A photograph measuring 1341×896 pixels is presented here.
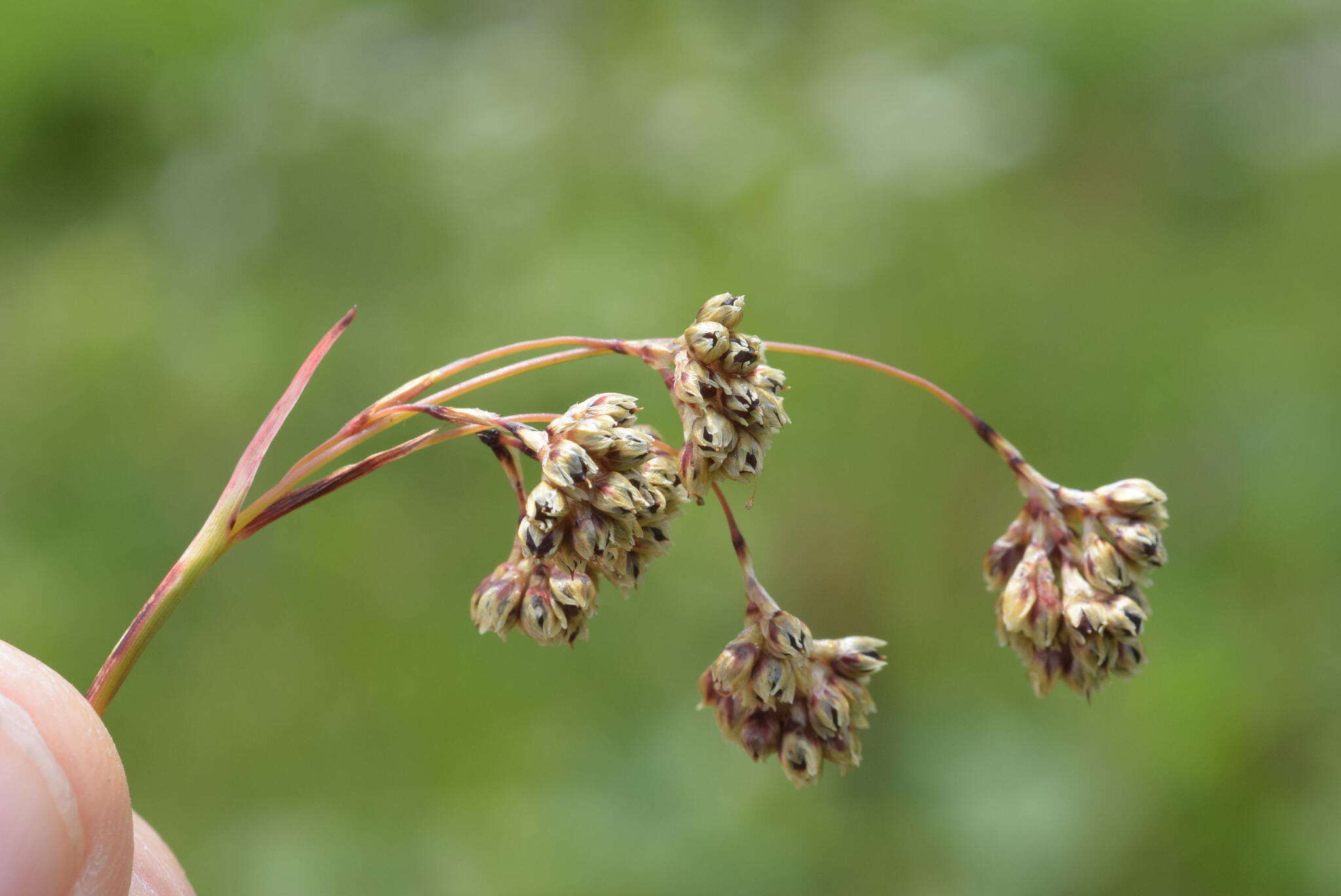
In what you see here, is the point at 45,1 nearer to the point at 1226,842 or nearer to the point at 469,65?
the point at 469,65

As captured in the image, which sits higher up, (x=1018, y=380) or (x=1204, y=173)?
(x=1204, y=173)

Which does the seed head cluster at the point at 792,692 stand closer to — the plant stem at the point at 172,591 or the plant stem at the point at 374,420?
the plant stem at the point at 374,420

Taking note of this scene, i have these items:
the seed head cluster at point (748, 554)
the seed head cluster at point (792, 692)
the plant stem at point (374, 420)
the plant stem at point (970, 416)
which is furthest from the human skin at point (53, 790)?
the plant stem at point (970, 416)

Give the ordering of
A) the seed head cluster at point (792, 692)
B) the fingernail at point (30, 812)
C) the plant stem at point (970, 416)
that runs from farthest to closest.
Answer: the seed head cluster at point (792, 692) → the plant stem at point (970, 416) → the fingernail at point (30, 812)

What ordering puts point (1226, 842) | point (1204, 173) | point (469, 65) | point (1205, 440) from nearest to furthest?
1. point (1226, 842)
2. point (1205, 440)
3. point (1204, 173)
4. point (469, 65)

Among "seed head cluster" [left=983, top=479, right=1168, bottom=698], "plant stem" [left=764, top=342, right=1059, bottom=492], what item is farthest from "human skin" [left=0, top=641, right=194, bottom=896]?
"seed head cluster" [left=983, top=479, right=1168, bottom=698]

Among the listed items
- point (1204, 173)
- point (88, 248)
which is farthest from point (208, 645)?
point (1204, 173)
